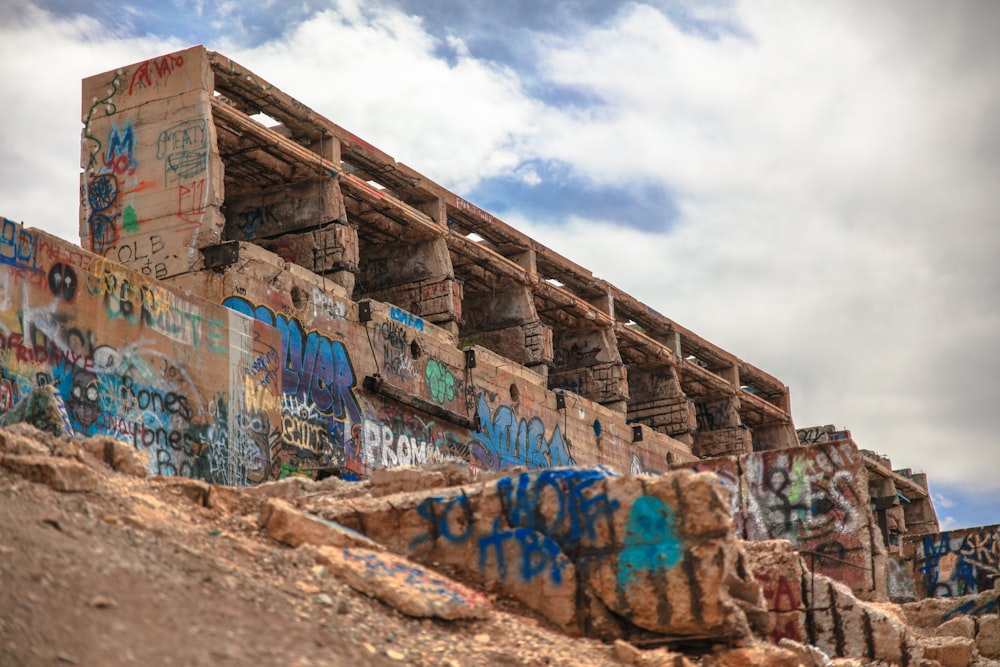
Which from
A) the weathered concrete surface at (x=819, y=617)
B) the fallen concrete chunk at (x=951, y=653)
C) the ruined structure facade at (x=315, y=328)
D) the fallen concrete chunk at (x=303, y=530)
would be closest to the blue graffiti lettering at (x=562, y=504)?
the fallen concrete chunk at (x=303, y=530)

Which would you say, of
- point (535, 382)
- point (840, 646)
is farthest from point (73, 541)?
point (535, 382)

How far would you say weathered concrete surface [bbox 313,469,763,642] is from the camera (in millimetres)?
9820

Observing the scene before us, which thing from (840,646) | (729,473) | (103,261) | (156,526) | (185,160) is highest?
(185,160)

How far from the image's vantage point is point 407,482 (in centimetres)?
1119

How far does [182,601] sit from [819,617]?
7.62m

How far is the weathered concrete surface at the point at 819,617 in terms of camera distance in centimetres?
1310

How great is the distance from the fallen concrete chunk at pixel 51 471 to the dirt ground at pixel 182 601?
4.0 inches

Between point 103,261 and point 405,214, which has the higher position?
point 405,214

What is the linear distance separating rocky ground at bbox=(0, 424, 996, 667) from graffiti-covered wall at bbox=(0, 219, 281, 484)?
18.4ft

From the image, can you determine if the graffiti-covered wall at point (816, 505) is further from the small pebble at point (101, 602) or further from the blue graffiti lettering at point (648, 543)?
the small pebble at point (101, 602)

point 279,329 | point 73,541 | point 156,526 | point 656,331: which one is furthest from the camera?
point 656,331

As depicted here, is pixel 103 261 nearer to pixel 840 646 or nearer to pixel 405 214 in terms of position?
pixel 840 646

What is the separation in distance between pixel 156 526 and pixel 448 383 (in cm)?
1798

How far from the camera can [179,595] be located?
291 inches
